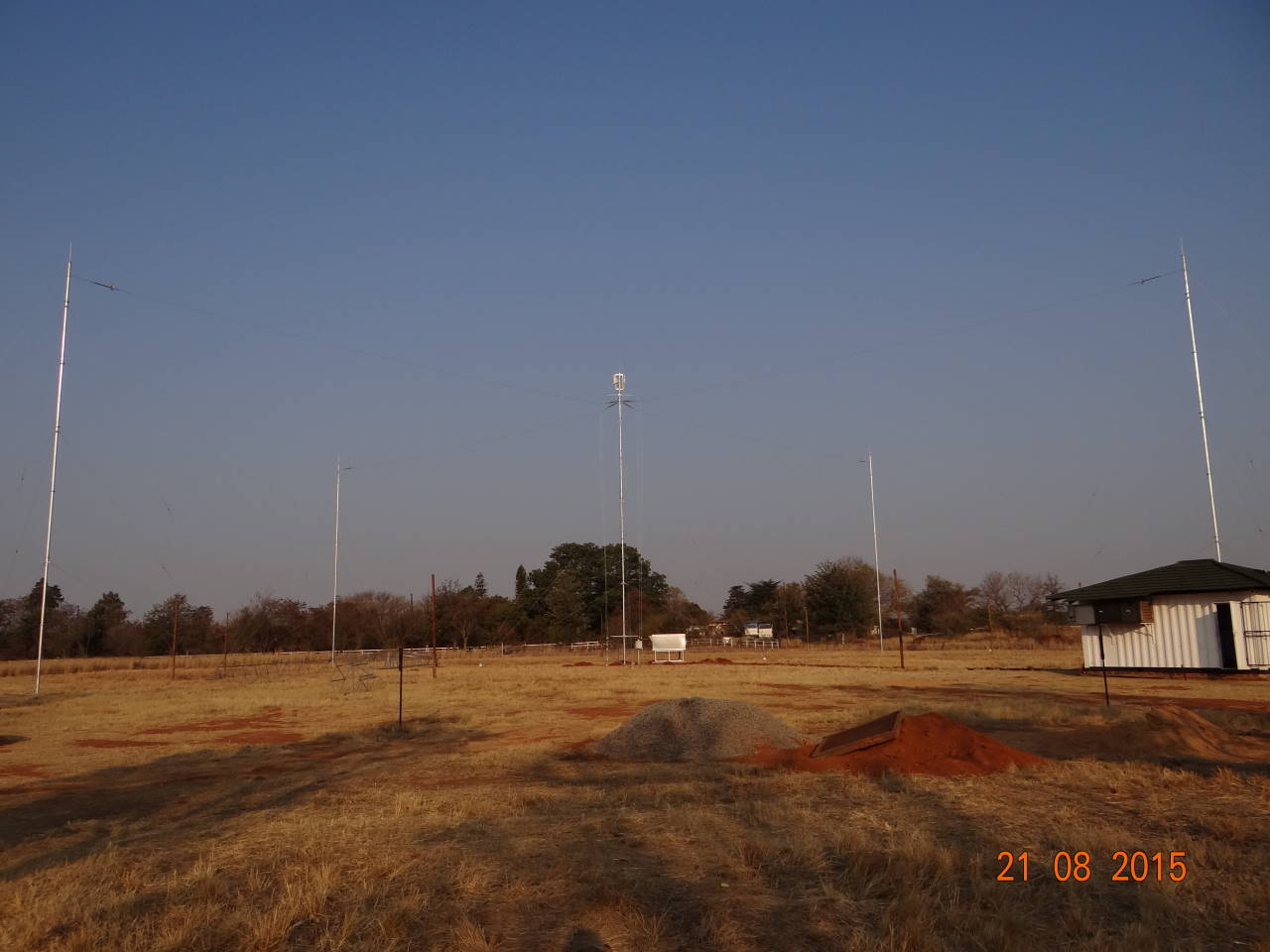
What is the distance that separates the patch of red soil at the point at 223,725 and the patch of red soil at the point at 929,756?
15.4 metres

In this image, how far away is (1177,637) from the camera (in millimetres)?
33000

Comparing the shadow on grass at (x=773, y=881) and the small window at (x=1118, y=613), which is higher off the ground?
the small window at (x=1118, y=613)

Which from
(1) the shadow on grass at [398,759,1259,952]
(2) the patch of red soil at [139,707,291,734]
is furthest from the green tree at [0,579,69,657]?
(1) the shadow on grass at [398,759,1259,952]

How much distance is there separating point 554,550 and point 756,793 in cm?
9189

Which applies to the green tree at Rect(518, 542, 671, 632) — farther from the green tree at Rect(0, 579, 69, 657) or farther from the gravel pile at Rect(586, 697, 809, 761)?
the gravel pile at Rect(586, 697, 809, 761)

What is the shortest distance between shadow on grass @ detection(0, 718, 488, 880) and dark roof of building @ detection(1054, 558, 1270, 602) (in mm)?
25423

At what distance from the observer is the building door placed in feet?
104

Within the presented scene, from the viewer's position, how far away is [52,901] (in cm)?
678

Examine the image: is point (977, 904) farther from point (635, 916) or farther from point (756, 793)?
point (756, 793)

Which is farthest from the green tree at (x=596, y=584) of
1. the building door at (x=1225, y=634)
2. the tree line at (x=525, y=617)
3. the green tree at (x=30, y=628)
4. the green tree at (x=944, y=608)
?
the building door at (x=1225, y=634)

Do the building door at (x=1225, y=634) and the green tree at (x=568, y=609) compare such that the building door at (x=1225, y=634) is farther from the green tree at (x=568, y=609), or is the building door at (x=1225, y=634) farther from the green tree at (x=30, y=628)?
the green tree at (x=30, y=628)

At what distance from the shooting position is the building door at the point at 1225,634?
31.7 meters

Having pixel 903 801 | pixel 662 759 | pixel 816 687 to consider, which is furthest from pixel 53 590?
pixel 903 801

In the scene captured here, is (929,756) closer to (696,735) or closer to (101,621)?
(696,735)
